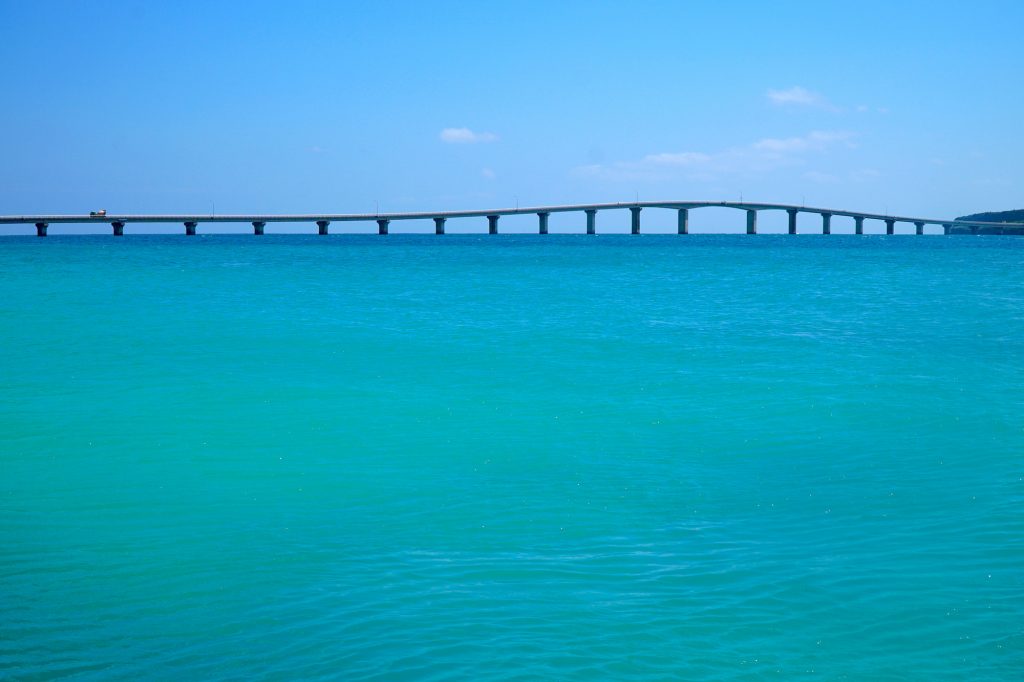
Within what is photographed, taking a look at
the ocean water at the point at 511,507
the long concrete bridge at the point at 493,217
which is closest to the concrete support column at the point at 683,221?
the long concrete bridge at the point at 493,217

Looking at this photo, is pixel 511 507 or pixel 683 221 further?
pixel 683 221

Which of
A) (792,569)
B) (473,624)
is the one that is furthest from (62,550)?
(792,569)

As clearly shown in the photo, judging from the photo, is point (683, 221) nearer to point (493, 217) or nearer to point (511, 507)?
point (493, 217)

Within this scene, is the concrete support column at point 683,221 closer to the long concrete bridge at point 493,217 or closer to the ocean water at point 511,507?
the long concrete bridge at point 493,217

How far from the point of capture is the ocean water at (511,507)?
7207 millimetres

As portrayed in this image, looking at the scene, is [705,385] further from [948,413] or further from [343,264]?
[343,264]

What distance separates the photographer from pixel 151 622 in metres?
7.61

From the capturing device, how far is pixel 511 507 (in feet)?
35.7

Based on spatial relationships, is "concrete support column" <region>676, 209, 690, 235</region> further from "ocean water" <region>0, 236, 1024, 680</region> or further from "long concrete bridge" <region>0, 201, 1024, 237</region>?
"ocean water" <region>0, 236, 1024, 680</region>

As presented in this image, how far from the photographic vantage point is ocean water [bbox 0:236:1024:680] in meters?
7.21

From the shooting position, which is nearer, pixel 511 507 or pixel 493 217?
pixel 511 507

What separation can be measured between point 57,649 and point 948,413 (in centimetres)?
1528

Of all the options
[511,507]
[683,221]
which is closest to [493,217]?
[683,221]

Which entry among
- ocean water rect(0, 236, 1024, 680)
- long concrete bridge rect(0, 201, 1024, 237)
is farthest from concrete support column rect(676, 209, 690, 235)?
ocean water rect(0, 236, 1024, 680)
